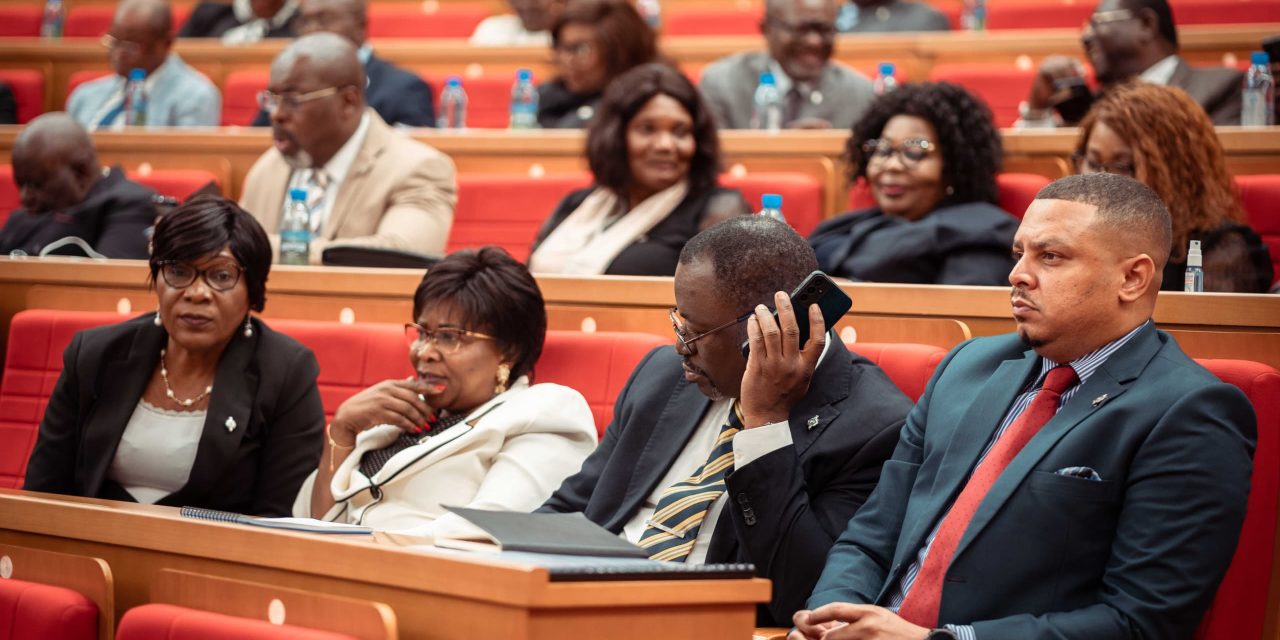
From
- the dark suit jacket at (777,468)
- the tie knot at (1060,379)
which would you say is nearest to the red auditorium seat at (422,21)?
the dark suit jacket at (777,468)

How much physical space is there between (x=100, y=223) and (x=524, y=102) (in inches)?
62.0

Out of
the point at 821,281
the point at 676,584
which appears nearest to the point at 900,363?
the point at 821,281

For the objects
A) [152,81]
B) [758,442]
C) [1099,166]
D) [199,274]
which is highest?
[152,81]

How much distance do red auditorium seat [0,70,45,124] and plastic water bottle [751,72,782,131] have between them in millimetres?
2831

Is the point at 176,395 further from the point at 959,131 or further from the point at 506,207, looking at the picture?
the point at 959,131

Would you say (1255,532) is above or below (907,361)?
below

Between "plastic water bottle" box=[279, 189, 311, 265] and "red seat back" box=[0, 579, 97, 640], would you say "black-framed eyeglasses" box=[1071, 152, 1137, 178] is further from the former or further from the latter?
"red seat back" box=[0, 579, 97, 640]

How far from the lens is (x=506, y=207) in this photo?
4.04 metres

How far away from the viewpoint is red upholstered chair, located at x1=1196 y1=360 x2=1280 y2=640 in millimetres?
1860

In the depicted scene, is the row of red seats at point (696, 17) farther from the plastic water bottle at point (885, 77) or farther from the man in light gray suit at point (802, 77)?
the man in light gray suit at point (802, 77)

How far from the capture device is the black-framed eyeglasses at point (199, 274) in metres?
2.72

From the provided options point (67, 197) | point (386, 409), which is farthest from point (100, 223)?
point (386, 409)

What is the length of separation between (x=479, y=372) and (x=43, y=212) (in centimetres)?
190

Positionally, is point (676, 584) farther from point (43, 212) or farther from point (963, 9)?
point (963, 9)
